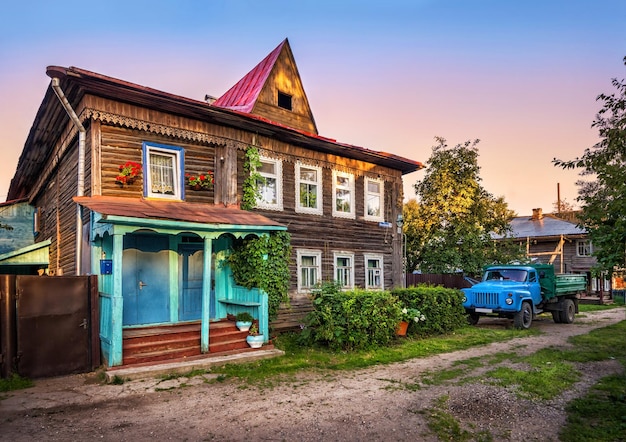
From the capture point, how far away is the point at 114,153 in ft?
32.1

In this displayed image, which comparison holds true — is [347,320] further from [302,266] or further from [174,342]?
[174,342]

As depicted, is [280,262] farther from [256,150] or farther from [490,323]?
[490,323]

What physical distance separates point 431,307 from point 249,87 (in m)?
11.0

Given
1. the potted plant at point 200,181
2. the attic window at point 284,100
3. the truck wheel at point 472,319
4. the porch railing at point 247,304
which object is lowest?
the truck wheel at point 472,319

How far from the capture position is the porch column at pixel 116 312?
7.95 m

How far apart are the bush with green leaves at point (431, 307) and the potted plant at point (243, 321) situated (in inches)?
169

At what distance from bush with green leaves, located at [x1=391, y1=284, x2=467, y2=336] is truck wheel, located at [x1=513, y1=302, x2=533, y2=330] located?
7.16ft

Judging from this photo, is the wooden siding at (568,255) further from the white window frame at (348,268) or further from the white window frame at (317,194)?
the white window frame at (317,194)

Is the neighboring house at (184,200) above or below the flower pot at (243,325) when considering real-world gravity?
above

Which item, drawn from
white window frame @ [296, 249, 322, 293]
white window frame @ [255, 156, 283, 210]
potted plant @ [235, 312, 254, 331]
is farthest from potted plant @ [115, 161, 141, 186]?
white window frame @ [296, 249, 322, 293]

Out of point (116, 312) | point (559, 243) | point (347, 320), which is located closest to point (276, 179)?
point (347, 320)

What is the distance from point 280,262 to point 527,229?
28718 mm

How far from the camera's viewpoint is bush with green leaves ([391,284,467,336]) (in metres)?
12.4

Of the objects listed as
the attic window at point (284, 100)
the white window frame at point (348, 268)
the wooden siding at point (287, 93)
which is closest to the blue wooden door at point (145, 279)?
the white window frame at point (348, 268)
